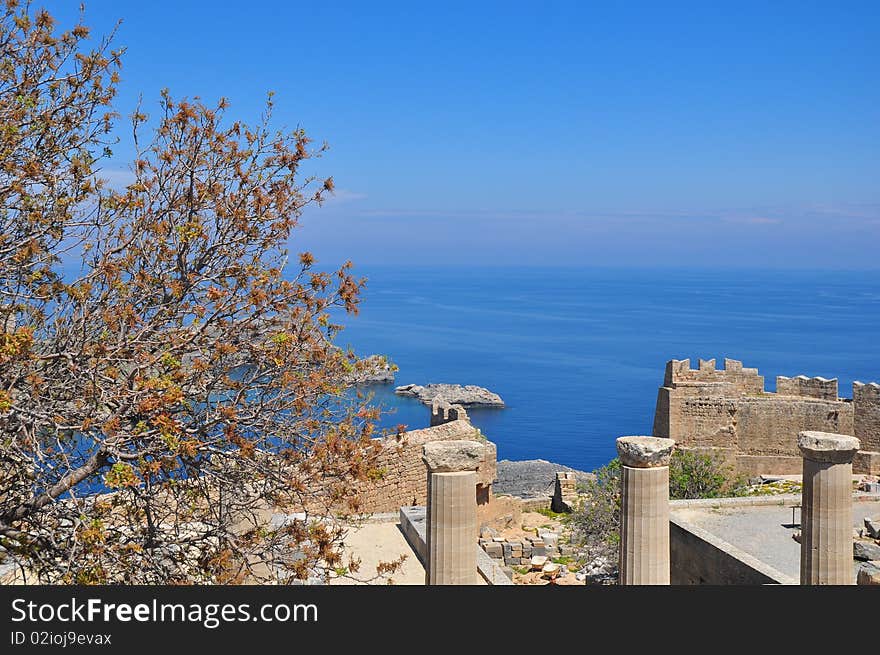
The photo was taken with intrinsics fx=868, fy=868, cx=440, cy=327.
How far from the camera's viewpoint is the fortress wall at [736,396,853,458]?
25.9 meters

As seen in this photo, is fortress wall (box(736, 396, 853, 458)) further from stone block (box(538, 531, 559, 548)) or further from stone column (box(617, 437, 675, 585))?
stone column (box(617, 437, 675, 585))

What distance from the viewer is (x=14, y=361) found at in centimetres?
624

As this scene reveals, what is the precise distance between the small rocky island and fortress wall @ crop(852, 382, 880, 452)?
43.7m

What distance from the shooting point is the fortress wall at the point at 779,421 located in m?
25.9

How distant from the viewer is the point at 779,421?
26.0m

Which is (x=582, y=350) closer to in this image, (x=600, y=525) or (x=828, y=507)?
(x=600, y=525)

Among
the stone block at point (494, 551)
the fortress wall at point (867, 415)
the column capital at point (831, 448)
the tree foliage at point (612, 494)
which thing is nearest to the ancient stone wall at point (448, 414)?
the tree foliage at point (612, 494)

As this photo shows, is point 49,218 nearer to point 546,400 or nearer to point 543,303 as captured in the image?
point 546,400

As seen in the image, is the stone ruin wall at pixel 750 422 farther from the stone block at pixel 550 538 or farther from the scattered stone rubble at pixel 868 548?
the scattered stone rubble at pixel 868 548

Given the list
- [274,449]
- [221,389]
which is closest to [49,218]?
[221,389]

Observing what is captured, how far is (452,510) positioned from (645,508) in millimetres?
1871

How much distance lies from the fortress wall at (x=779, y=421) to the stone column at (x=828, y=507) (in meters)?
18.5

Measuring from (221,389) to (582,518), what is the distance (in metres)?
12.2

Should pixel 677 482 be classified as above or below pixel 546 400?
below
